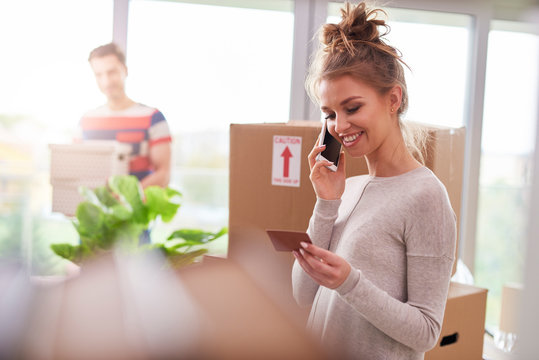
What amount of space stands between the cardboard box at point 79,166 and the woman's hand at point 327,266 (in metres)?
1.59

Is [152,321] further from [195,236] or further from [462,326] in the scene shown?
[462,326]

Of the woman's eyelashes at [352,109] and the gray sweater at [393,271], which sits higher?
the woman's eyelashes at [352,109]

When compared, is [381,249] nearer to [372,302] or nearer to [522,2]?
[372,302]

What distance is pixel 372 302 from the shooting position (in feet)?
2.70

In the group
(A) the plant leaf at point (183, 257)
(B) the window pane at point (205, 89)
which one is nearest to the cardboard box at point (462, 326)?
(A) the plant leaf at point (183, 257)

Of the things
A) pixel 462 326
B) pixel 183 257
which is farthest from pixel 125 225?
pixel 462 326

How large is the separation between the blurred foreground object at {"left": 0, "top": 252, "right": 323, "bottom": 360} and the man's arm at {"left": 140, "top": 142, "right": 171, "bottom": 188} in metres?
1.94

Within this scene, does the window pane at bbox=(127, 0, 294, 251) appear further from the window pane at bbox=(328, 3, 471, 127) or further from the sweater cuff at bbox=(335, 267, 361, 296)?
the sweater cuff at bbox=(335, 267, 361, 296)

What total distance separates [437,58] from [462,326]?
6.55 ft

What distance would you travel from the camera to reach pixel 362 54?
3.14ft

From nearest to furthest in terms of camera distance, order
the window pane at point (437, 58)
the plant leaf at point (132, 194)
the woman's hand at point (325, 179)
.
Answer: the plant leaf at point (132, 194), the woman's hand at point (325, 179), the window pane at point (437, 58)

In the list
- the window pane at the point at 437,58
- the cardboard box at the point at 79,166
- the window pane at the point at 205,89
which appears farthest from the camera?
the window pane at the point at 205,89

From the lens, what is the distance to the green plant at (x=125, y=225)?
61cm

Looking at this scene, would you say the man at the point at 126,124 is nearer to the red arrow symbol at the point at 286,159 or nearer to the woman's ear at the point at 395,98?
the red arrow symbol at the point at 286,159
